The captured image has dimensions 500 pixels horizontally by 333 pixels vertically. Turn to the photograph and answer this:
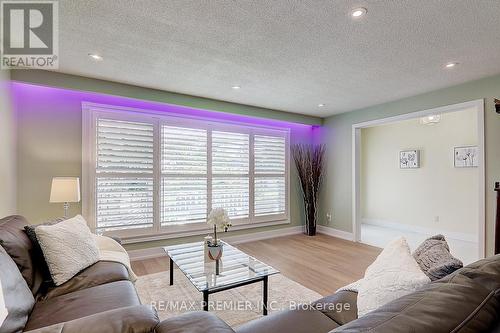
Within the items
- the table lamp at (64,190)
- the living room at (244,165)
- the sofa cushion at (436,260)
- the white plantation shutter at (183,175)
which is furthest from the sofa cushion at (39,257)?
the sofa cushion at (436,260)

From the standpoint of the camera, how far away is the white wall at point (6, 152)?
2.48 metres

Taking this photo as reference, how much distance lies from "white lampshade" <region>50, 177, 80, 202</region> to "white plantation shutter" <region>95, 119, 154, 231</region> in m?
0.62

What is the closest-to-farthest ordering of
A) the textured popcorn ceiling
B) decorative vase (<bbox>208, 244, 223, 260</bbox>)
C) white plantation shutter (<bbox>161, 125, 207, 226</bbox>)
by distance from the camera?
1. the textured popcorn ceiling
2. decorative vase (<bbox>208, 244, 223, 260</bbox>)
3. white plantation shutter (<bbox>161, 125, 207, 226</bbox>)

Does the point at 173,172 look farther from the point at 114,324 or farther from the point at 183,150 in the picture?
the point at 114,324

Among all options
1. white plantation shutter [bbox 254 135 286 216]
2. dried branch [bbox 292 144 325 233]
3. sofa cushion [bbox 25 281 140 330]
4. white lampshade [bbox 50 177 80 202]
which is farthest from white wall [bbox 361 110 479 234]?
white lampshade [bbox 50 177 80 202]

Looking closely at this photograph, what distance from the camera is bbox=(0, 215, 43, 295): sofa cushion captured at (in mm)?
1587

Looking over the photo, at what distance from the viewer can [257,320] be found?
1317 millimetres

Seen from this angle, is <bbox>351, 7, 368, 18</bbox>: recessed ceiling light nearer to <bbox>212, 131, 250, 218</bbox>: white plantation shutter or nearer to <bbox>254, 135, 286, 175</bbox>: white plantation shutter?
<bbox>212, 131, 250, 218</bbox>: white plantation shutter

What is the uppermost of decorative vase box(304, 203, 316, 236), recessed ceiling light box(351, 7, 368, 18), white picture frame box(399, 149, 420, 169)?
recessed ceiling light box(351, 7, 368, 18)

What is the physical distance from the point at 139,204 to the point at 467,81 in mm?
4776

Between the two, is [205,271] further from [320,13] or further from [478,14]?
[478,14]

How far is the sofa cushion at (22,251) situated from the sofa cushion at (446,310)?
1.96m

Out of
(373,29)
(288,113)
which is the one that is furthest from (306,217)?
(373,29)

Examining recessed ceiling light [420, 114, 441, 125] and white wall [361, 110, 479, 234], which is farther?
recessed ceiling light [420, 114, 441, 125]
